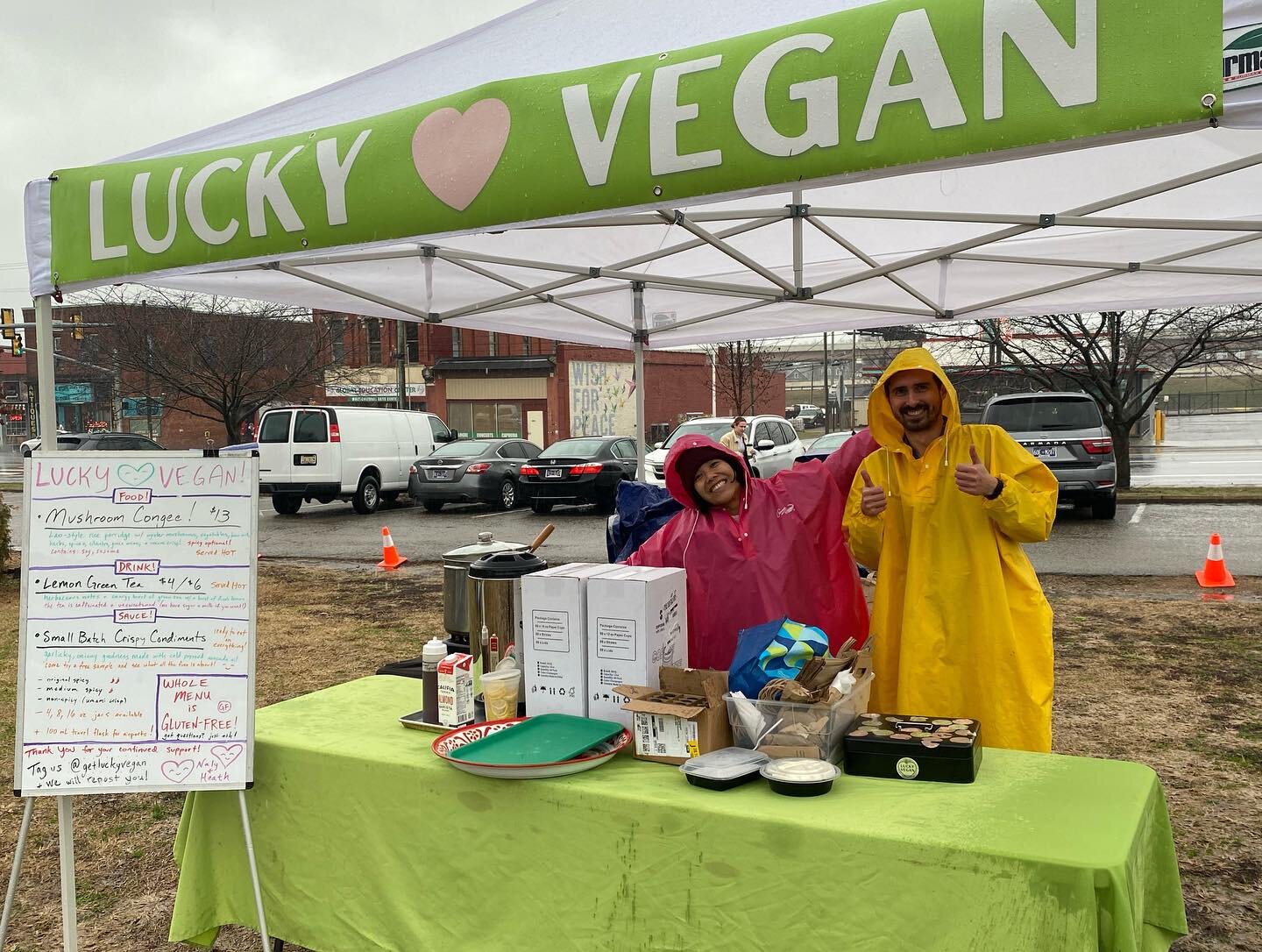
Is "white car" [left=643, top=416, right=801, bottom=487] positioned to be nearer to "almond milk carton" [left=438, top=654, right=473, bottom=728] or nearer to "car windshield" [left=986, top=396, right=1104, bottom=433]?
"car windshield" [left=986, top=396, right=1104, bottom=433]

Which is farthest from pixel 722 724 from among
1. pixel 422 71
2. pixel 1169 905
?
pixel 422 71

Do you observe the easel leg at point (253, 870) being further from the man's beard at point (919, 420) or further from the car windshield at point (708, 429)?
the car windshield at point (708, 429)

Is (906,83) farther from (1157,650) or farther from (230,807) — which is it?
(1157,650)

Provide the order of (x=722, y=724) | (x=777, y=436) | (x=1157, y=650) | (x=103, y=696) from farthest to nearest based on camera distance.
Result: (x=777, y=436), (x=1157, y=650), (x=103, y=696), (x=722, y=724)

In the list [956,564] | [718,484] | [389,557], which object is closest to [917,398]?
[956,564]

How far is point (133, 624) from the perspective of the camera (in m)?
2.78

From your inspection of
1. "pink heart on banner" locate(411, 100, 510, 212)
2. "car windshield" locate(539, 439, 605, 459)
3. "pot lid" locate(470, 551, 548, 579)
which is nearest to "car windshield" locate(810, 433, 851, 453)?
"car windshield" locate(539, 439, 605, 459)

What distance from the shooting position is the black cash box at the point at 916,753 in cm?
217

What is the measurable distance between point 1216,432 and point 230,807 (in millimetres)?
49389

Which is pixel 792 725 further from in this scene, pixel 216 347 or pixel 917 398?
pixel 216 347

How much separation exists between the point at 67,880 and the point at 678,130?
8.80 feet

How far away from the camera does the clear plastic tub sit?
2.25 m

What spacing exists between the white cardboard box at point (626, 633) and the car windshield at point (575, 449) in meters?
13.7

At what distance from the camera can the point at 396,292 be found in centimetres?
499
